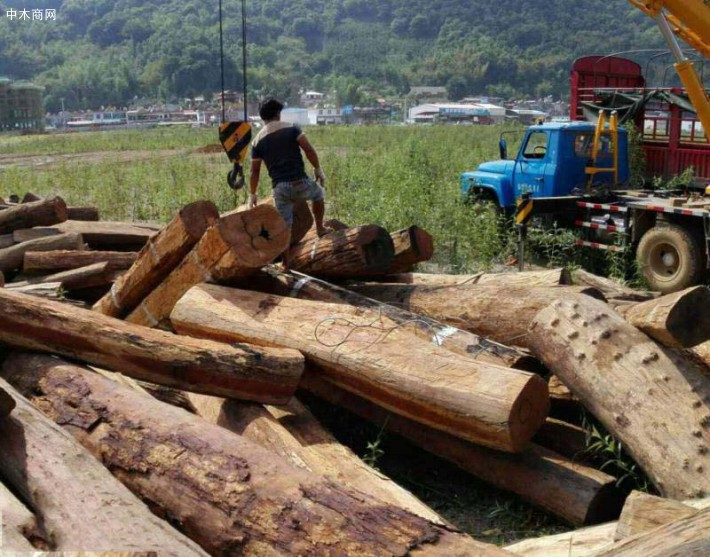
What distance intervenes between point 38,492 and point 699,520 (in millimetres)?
2838

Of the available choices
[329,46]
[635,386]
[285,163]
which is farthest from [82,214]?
[329,46]

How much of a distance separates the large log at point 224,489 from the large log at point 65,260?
11.3 feet

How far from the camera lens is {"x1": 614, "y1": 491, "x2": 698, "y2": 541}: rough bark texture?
404 cm

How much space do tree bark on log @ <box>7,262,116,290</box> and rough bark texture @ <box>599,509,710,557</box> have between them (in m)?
5.93

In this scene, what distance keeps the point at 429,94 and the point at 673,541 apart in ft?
476

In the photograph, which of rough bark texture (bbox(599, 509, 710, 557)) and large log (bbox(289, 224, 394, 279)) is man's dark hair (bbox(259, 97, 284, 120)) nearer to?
large log (bbox(289, 224, 394, 279))

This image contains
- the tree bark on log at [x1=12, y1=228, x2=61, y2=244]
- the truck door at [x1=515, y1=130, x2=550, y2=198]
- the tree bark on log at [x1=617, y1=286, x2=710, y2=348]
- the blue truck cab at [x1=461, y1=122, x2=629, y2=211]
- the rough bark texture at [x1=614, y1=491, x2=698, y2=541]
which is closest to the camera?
the rough bark texture at [x1=614, y1=491, x2=698, y2=541]

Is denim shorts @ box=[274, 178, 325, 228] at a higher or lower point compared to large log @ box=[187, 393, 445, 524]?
higher

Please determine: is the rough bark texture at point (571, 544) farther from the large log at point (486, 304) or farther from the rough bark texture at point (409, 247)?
the rough bark texture at point (409, 247)

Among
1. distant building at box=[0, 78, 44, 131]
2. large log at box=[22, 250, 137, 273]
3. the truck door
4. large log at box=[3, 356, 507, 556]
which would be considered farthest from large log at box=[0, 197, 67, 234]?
distant building at box=[0, 78, 44, 131]

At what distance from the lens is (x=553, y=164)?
13.0 m

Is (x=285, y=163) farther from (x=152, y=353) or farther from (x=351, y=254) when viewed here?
(x=152, y=353)

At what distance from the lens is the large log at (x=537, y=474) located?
5.00 m

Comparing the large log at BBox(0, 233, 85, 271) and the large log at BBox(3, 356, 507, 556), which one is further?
the large log at BBox(0, 233, 85, 271)
